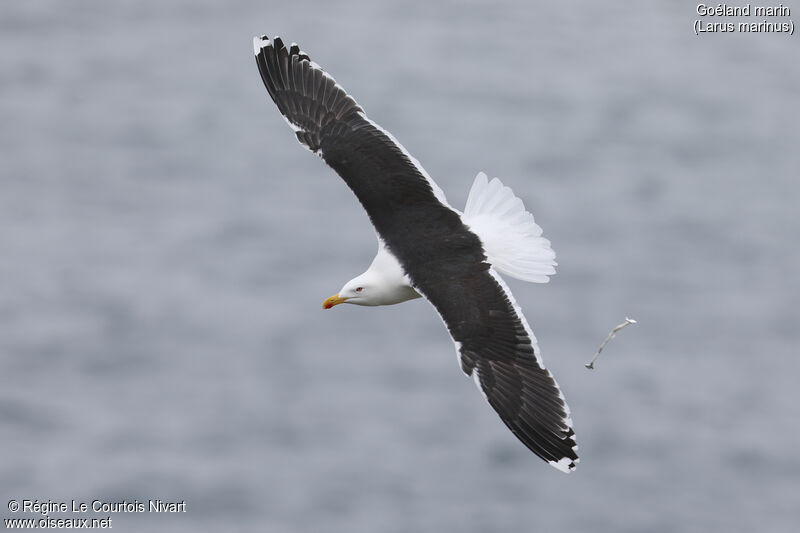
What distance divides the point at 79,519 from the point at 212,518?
295cm

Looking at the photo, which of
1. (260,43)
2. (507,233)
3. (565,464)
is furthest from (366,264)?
(565,464)

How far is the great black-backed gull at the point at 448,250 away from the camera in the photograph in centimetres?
1002

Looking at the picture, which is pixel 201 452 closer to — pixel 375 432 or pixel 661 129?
pixel 375 432

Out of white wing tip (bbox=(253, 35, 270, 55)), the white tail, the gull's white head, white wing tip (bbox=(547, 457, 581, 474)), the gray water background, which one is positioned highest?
the gray water background

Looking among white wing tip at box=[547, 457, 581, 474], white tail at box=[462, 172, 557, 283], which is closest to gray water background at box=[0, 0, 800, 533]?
white tail at box=[462, 172, 557, 283]

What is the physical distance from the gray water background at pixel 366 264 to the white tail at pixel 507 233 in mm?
11071

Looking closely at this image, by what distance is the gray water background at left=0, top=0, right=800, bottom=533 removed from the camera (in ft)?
75.2

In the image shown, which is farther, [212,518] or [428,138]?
[428,138]

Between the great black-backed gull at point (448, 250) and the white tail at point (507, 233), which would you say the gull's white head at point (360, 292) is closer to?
the great black-backed gull at point (448, 250)

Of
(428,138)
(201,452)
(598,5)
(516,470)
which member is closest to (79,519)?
(201,452)

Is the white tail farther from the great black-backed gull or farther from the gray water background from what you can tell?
the gray water background

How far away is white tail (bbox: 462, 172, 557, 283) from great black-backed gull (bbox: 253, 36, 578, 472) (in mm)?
11

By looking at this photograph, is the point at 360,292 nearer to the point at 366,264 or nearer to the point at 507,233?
the point at 507,233

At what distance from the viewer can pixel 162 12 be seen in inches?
1272
